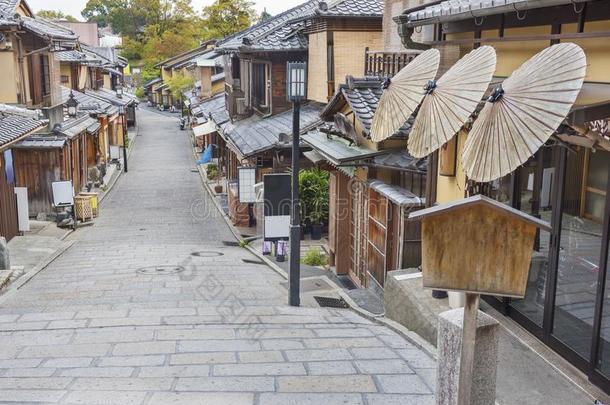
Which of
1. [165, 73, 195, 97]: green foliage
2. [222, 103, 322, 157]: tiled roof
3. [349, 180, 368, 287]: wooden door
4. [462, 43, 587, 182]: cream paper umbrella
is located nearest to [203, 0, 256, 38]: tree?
[165, 73, 195, 97]: green foliage

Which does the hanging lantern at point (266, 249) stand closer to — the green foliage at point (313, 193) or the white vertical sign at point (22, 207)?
the green foliage at point (313, 193)

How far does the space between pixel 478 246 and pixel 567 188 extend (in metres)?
3.84

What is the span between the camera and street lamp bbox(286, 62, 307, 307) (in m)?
13.1

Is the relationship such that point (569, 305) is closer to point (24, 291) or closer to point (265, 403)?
point (265, 403)

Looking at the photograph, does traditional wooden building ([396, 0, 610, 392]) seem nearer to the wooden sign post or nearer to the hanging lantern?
the wooden sign post

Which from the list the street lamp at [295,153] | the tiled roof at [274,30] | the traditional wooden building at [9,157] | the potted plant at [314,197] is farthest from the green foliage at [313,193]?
the traditional wooden building at [9,157]

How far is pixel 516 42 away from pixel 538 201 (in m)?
2.23

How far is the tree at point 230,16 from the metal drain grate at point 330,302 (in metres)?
63.5

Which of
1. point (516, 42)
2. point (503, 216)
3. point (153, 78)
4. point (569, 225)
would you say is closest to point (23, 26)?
point (516, 42)

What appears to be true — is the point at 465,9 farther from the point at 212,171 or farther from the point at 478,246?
the point at 212,171

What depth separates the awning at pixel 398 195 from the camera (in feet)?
36.3

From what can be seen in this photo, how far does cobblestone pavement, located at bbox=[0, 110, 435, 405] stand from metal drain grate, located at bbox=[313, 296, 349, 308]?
75 cm

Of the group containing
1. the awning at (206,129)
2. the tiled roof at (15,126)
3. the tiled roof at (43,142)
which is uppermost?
the tiled roof at (15,126)

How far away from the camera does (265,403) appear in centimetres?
689
